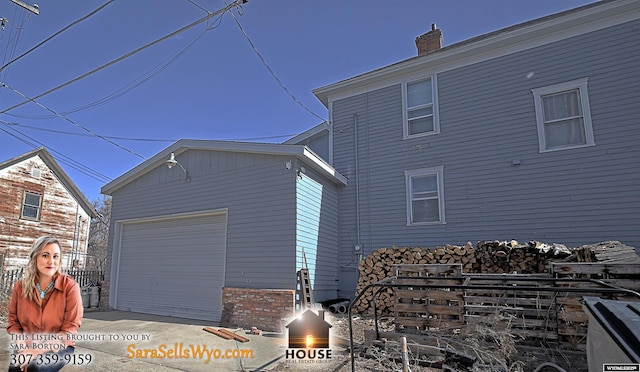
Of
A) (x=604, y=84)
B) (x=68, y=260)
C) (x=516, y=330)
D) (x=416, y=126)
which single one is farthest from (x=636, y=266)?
(x=68, y=260)

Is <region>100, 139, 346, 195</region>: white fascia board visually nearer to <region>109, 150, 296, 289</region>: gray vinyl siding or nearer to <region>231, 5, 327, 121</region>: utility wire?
<region>109, 150, 296, 289</region>: gray vinyl siding

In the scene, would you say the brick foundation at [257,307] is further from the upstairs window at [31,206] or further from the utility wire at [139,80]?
the upstairs window at [31,206]

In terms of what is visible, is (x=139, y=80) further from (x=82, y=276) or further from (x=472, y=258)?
(x=472, y=258)

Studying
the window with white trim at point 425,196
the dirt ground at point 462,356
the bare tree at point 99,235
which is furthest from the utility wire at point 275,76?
the bare tree at point 99,235

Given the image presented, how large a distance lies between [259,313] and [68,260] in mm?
16691

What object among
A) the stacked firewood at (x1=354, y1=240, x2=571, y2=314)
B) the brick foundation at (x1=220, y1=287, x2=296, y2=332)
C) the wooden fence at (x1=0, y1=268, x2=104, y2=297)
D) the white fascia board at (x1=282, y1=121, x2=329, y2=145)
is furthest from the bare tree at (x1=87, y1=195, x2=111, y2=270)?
the stacked firewood at (x1=354, y1=240, x2=571, y2=314)

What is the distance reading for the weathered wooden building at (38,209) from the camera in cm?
1691

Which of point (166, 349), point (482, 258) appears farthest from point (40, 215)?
point (482, 258)

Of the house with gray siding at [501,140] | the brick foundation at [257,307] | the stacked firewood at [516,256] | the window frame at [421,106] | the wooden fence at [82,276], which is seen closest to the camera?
the stacked firewood at [516,256]

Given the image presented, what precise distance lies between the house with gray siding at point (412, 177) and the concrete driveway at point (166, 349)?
137 centimetres

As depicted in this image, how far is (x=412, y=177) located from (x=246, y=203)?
467cm

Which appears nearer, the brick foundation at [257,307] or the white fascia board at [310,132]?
the brick foundation at [257,307]

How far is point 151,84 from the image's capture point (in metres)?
12.0

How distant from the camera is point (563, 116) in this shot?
28.9ft
